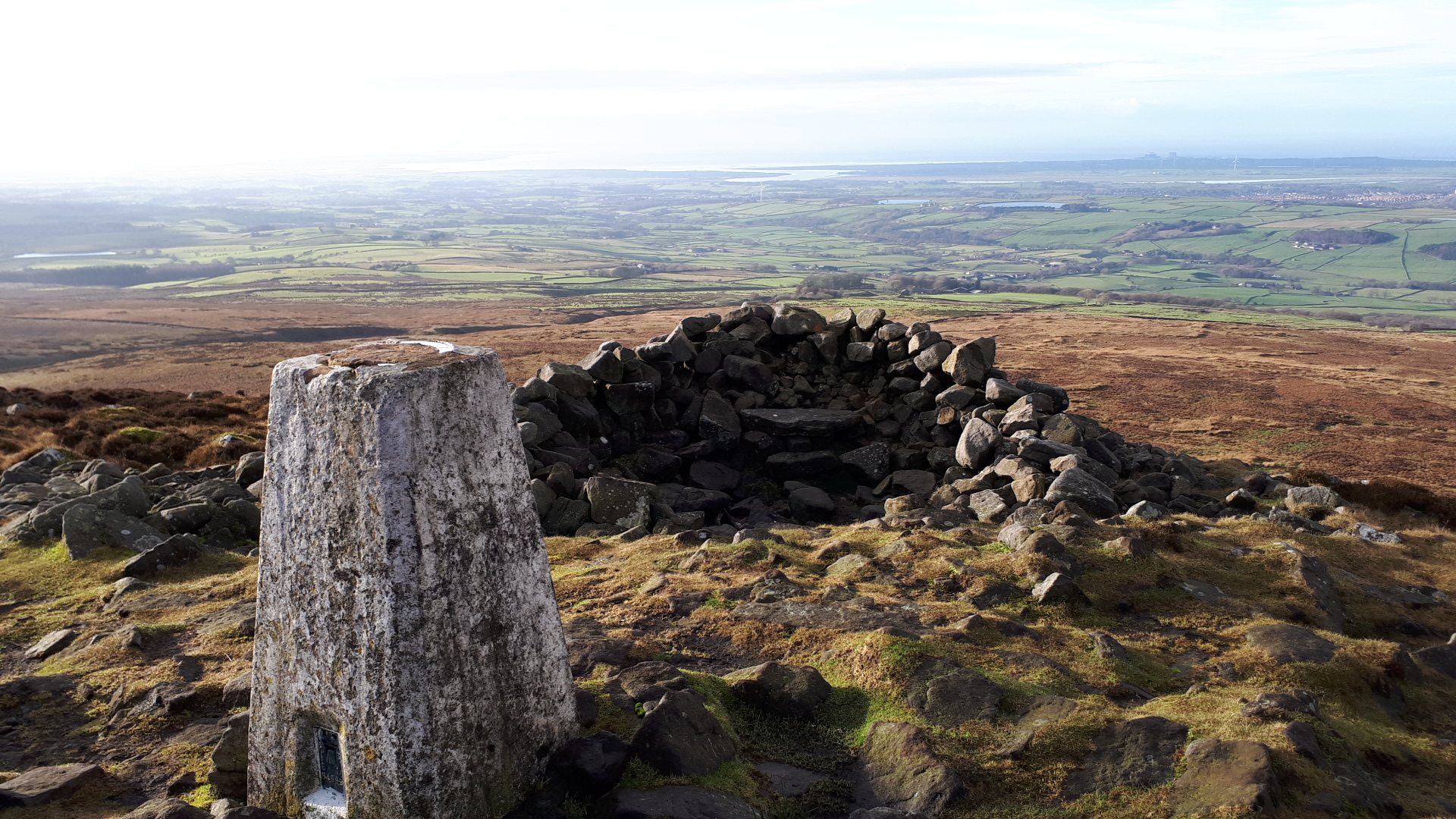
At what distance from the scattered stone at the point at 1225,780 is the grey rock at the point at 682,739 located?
307cm

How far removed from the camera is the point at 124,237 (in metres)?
148

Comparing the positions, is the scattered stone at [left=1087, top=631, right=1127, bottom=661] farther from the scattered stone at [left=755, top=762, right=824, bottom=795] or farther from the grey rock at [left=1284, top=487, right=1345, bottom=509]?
the grey rock at [left=1284, top=487, right=1345, bottom=509]

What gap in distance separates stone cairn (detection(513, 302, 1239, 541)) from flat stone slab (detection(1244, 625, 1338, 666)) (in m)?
3.60

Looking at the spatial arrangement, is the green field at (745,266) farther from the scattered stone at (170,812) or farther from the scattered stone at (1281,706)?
the scattered stone at (170,812)

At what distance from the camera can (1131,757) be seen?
6.31 meters

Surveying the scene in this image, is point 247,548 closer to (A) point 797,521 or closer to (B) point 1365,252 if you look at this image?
(A) point 797,521

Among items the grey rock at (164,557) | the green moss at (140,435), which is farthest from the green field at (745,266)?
the grey rock at (164,557)

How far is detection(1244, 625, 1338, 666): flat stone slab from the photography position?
27.2ft

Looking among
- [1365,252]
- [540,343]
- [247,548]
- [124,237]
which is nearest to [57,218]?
[124,237]

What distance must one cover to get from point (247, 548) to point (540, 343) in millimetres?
36806

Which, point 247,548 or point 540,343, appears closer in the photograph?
point 247,548

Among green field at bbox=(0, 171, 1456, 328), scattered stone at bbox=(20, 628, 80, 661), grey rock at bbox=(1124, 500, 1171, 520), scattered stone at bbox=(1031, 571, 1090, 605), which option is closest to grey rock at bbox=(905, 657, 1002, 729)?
scattered stone at bbox=(1031, 571, 1090, 605)

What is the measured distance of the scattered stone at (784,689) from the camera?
7168 millimetres

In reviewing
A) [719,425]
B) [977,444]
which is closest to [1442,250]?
[977,444]
